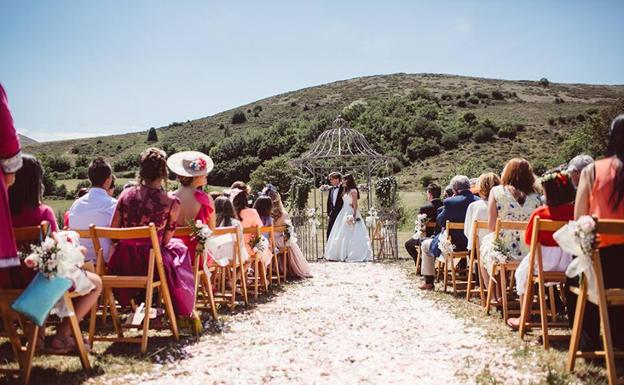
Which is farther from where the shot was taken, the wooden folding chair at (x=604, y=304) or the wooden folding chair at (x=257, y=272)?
the wooden folding chair at (x=257, y=272)

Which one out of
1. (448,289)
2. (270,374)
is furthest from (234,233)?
(448,289)

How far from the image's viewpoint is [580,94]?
233ft

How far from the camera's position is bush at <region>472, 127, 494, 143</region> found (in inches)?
1896

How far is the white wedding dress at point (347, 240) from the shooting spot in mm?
13344

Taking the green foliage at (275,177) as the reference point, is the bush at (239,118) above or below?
above

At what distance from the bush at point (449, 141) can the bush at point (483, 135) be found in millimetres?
2381

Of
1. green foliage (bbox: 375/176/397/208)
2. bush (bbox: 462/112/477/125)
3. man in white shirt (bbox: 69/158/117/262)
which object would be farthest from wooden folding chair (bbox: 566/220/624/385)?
bush (bbox: 462/112/477/125)

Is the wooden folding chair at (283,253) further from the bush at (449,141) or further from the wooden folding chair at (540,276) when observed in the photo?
the bush at (449,141)

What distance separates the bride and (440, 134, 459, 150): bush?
115 ft

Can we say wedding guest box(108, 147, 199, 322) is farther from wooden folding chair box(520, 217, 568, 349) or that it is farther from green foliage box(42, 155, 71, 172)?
green foliage box(42, 155, 71, 172)

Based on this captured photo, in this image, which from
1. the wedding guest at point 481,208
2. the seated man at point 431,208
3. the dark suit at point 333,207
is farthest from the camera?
the dark suit at point 333,207

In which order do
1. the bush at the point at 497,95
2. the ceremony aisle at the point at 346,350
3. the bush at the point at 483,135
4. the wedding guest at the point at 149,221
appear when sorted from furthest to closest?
the bush at the point at 497,95 → the bush at the point at 483,135 → the wedding guest at the point at 149,221 → the ceremony aisle at the point at 346,350

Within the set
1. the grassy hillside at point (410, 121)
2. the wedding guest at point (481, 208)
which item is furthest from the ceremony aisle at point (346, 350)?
the grassy hillside at point (410, 121)

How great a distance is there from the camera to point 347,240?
13508 millimetres
